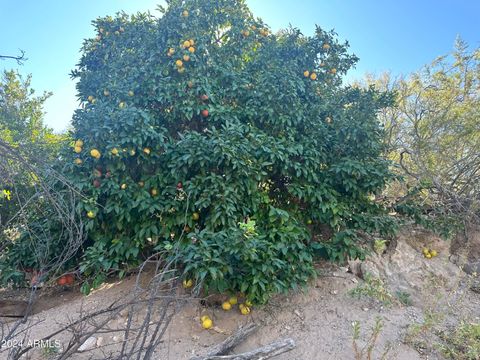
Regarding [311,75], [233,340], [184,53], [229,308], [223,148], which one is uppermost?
[184,53]

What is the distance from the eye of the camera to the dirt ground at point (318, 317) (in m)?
2.78

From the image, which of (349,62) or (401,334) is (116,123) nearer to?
(349,62)

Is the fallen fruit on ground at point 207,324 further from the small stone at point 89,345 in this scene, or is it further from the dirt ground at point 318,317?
the small stone at point 89,345

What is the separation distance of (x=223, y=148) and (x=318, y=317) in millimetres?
2030

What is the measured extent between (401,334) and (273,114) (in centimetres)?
257

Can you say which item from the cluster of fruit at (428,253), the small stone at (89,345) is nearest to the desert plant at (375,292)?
the cluster of fruit at (428,253)

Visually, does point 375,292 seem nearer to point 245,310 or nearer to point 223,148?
point 245,310

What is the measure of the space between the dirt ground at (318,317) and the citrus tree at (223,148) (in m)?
0.41

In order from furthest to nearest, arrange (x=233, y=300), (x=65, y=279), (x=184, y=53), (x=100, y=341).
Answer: (x=65, y=279) < (x=184, y=53) < (x=233, y=300) < (x=100, y=341)

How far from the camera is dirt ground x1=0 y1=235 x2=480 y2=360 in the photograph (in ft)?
9.11

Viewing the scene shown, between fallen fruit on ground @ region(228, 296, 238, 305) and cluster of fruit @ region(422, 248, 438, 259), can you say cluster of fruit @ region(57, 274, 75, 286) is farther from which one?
cluster of fruit @ region(422, 248, 438, 259)

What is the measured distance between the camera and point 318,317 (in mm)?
3262

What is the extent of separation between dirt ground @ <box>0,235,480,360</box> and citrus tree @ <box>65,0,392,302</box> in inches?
16.1

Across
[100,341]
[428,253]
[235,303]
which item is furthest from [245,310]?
[428,253]
